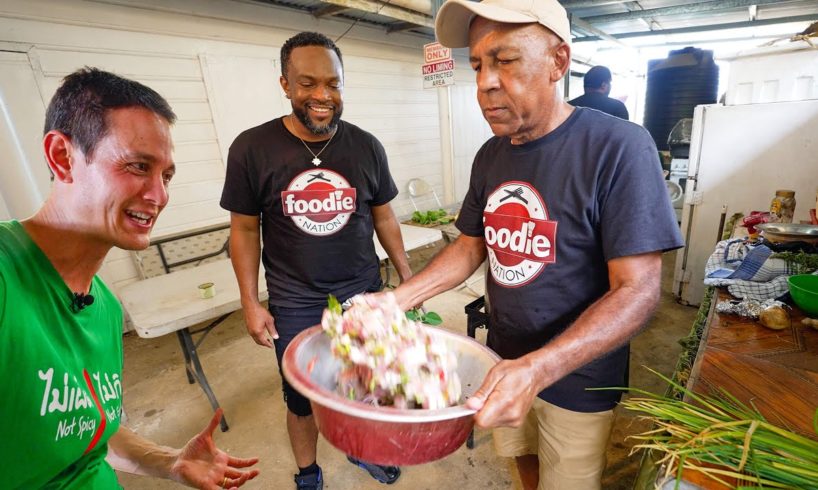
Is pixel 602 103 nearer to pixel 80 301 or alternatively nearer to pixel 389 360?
pixel 389 360

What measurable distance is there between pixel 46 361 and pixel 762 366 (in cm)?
202

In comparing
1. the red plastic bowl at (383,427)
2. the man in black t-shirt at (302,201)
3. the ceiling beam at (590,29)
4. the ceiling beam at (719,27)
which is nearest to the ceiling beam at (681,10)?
the ceiling beam at (590,29)

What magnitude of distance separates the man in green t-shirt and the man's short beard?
830mm

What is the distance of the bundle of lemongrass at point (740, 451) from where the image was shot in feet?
2.54

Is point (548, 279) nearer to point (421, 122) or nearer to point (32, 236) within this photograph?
point (32, 236)

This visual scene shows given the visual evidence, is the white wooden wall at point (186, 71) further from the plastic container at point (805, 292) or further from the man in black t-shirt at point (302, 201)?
the plastic container at point (805, 292)

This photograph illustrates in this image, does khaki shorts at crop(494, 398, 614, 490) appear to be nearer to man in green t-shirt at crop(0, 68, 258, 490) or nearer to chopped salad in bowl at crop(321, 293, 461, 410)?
chopped salad in bowl at crop(321, 293, 461, 410)

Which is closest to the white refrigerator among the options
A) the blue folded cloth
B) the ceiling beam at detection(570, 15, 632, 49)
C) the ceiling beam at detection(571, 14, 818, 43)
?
the blue folded cloth

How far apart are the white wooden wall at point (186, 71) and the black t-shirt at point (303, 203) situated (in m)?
3.05

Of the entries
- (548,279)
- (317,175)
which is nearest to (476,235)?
(548,279)

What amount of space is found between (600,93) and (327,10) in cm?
380

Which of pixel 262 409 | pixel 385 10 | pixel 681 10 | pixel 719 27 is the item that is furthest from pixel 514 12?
pixel 719 27

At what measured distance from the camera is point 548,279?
1.29m

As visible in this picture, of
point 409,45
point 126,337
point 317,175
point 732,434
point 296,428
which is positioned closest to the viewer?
point 732,434
